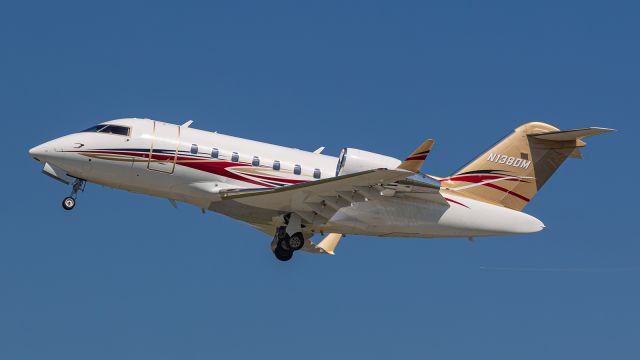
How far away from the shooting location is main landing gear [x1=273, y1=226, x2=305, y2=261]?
95.2 feet

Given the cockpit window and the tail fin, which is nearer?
the cockpit window

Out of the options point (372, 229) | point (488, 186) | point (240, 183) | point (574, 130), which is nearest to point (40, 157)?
point (240, 183)

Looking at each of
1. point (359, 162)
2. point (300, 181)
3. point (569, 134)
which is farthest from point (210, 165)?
point (569, 134)

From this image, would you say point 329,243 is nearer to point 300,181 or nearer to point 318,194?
point 300,181

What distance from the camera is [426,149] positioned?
24.6 metres

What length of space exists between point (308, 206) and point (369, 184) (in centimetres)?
235

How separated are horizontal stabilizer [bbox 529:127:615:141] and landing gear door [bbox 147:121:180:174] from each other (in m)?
11.0

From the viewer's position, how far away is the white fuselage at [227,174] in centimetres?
2770

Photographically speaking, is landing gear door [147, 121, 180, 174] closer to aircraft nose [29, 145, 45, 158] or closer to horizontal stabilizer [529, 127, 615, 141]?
aircraft nose [29, 145, 45, 158]

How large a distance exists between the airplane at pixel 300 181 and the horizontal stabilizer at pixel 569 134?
4 cm

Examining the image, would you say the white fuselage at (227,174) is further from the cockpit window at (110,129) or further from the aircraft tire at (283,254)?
the aircraft tire at (283,254)

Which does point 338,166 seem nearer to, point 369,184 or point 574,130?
point 369,184

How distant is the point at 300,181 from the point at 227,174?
6.83ft

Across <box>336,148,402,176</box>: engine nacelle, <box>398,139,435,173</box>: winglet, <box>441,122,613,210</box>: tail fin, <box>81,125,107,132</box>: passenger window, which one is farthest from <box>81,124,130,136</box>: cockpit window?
<box>441,122,613,210</box>: tail fin
